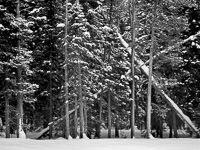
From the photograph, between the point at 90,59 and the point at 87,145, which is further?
the point at 90,59

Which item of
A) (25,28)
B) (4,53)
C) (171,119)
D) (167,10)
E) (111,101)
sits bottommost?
(171,119)

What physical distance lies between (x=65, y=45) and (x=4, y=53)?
450 centimetres

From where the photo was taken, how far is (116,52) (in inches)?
1141

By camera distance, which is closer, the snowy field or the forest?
the snowy field

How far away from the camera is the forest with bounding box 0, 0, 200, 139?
21922mm

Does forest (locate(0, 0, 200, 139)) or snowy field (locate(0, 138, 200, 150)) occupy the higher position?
forest (locate(0, 0, 200, 139))

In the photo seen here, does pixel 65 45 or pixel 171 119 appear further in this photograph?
pixel 171 119

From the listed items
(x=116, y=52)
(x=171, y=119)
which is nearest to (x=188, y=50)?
(x=116, y=52)

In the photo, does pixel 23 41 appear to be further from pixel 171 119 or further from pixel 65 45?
pixel 171 119

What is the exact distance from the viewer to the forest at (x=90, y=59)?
2192 cm

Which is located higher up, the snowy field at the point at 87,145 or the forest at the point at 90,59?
the forest at the point at 90,59

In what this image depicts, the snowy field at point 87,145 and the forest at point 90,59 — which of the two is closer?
the snowy field at point 87,145

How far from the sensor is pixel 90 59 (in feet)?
83.0

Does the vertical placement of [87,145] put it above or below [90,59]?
below
